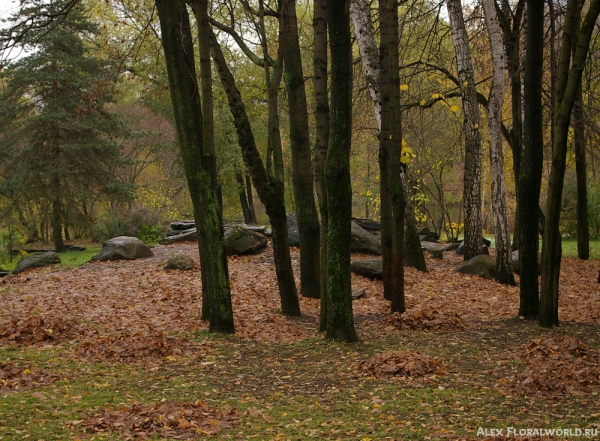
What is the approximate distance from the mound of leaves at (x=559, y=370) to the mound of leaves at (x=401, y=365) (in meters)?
0.86

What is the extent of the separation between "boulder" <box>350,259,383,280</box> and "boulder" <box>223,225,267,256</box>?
3.62 m

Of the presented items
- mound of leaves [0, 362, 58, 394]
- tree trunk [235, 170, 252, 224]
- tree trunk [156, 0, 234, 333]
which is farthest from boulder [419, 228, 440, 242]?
mound of leaves [0, 362, 58, 394]

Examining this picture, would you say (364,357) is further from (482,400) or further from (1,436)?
(1,436)

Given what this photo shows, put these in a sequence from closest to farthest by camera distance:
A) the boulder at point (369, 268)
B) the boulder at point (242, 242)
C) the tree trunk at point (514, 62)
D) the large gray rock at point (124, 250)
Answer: the boulder at point (369, 268) < the tree trunk at point (514, 62) < the boulder at point (242, 242) < the large gray rock at point (124, 250)

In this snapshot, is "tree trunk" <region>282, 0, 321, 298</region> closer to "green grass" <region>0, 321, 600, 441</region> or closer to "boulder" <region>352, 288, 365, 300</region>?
"boulder" <region>352, 288, 365, 300</region>

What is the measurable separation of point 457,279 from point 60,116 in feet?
54.9

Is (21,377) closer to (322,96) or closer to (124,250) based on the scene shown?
(322,96)

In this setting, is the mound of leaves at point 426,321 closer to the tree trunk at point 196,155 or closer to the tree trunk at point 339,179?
the tree trunk at point 339,179

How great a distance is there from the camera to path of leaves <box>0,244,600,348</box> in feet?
27.9

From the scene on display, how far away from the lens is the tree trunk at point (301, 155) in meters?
9.22

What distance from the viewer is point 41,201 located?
25438 mm

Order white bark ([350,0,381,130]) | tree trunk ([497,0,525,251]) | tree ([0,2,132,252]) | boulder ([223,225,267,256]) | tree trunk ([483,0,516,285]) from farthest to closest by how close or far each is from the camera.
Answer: tree ([0,2,132,252]) → boulder ([223,225,267,256]) → tree trunk ([497,0,525,251]) → white bark ([350,0,381,130]) → tree trunk ([483,0,516,285])

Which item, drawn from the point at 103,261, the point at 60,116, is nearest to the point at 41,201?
the point at 60,116

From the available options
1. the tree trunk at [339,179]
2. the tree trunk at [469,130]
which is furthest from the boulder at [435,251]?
the tree trunk at [339,179]
